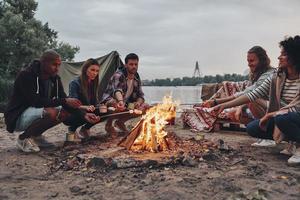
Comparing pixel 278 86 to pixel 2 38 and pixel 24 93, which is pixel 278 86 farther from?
pixel 2 38

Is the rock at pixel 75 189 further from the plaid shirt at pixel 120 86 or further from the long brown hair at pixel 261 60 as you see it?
the long brown hair at pixel 261 60

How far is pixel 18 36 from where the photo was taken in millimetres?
17875

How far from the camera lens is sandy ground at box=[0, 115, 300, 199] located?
340 centimetres

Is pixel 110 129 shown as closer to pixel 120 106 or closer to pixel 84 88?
pixel 120 106

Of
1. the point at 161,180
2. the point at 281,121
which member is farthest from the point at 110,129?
the point at 281,121

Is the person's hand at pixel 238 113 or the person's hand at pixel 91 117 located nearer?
the person's hand at pixel 91 117

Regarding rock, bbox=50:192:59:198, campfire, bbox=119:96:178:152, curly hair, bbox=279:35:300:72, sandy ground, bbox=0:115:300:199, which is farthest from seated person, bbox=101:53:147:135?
rock, bbox=50:192:59:198

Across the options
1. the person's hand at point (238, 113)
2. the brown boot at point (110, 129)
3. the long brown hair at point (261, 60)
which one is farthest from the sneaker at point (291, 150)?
the brown boot at point (110, 129)

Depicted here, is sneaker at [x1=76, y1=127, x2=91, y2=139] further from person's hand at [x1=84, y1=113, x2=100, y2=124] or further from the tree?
the tree

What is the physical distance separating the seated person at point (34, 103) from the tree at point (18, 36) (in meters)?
13.2

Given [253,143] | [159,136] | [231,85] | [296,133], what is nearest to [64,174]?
[159,136]

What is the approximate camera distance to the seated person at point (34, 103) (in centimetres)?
506

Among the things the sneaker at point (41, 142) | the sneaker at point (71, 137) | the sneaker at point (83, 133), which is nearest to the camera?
the sneaker at point (41, 142)

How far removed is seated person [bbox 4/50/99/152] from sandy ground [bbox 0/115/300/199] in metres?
0.40
